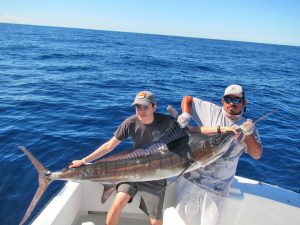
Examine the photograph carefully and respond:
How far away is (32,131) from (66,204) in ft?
15.0

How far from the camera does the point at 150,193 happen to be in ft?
11.0

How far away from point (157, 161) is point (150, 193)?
563mm

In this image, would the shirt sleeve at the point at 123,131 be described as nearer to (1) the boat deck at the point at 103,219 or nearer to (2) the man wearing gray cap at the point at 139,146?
(2) the man wearing gray cap at the point at 139,146

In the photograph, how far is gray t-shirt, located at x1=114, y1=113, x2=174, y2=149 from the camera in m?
3.32

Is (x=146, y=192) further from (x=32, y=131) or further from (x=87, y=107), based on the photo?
(x=87, y=107)

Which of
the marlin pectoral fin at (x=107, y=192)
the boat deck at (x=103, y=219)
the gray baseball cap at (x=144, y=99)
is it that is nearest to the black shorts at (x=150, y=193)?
the marlin pectoral fin at (x=107, y=192)

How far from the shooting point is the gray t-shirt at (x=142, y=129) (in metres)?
3.32

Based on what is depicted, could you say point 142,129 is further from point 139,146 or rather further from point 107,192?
point 107,192

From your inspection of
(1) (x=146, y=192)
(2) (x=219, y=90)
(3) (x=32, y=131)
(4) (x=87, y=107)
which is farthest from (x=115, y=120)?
(2) (x=219, y=90)

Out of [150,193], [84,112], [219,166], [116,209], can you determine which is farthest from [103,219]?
[84,112]

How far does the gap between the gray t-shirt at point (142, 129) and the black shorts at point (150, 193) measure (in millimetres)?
445

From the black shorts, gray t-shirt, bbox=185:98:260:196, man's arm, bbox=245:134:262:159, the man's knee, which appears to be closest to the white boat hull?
the black shorts

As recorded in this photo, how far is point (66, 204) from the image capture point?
3.27 meters

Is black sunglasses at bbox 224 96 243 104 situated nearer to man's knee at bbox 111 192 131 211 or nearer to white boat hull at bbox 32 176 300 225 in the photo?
white boat hull at bbox 32 176 300 225
